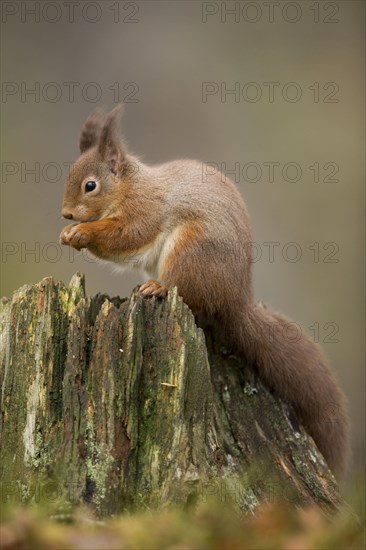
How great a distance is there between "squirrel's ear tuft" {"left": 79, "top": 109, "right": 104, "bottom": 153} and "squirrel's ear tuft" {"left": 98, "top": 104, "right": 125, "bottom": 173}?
93mm

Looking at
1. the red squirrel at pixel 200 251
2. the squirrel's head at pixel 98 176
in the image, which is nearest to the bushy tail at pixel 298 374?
the red squirrel at pixel 200 251

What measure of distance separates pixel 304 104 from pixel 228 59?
699 millimetres

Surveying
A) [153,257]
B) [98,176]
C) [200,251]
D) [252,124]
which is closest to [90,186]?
[98,176]

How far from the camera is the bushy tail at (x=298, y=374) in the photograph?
9.58ft

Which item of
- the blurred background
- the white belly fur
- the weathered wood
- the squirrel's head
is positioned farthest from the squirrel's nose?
the blurred background

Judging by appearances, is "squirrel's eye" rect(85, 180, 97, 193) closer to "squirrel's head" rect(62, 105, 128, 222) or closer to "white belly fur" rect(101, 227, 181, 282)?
"squirrel's head" rect(62, 105, 128, 222)

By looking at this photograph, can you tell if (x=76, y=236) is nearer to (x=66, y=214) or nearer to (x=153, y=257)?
(x=66, y=214)

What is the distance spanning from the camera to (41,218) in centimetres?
693

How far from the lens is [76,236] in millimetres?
3025

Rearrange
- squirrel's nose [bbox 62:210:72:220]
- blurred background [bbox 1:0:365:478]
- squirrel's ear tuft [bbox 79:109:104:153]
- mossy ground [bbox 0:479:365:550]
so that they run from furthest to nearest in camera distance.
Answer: blurred background [bbox 1:0:365:478] < squirrel's ear tuft [bbox 79:109:104:153] < squirrel's nose [bbox 62:210:72:220] < mossy ground [bbox 0:479:365:550]

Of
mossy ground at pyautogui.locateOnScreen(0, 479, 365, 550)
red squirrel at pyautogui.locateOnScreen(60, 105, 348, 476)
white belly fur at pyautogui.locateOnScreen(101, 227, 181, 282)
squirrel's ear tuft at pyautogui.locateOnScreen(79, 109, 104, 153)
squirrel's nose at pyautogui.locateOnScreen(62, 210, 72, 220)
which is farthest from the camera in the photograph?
squirrel's ear tuft at pyautogui.locateOnScreen(79, 109, 104, 153)

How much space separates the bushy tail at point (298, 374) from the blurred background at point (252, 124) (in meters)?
2.76

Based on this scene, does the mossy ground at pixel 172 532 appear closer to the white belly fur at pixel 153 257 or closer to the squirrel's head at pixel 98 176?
the white belly fur at pixel 153 257

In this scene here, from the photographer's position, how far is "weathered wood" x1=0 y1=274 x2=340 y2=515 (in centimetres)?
224
